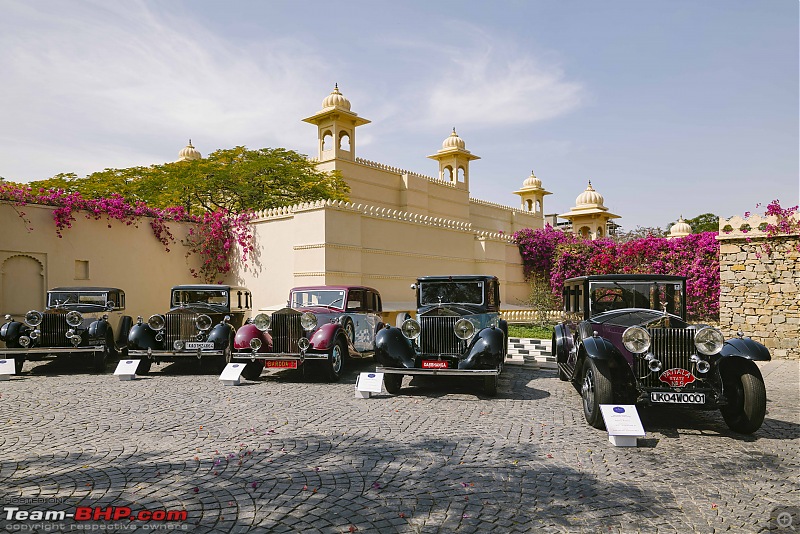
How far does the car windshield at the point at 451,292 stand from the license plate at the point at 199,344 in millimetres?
3718

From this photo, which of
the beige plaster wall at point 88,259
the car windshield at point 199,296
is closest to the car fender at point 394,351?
the car windshield at point 199,296

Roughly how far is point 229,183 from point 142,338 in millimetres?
10730

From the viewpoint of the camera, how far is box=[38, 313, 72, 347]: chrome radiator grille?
9523 millimetres

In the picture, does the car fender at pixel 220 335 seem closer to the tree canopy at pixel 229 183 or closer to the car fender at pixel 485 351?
the car fender at pixel 485 351

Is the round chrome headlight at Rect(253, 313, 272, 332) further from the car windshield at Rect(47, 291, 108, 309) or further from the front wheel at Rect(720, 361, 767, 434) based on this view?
the front wheel at Rect(720, 361, 767, 434)

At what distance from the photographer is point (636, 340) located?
18.7 feet

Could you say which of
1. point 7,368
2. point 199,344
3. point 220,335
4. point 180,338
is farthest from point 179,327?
point 7,368

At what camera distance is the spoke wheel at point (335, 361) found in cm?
857

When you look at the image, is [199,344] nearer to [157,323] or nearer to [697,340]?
[157,323]

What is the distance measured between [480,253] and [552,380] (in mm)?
12634

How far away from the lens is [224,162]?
1981 cm

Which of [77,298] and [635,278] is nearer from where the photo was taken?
[635,278]

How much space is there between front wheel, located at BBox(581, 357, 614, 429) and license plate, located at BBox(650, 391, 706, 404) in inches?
17.7

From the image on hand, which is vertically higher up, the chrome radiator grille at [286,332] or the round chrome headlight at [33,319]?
the round chrome headlight at [33,319]
